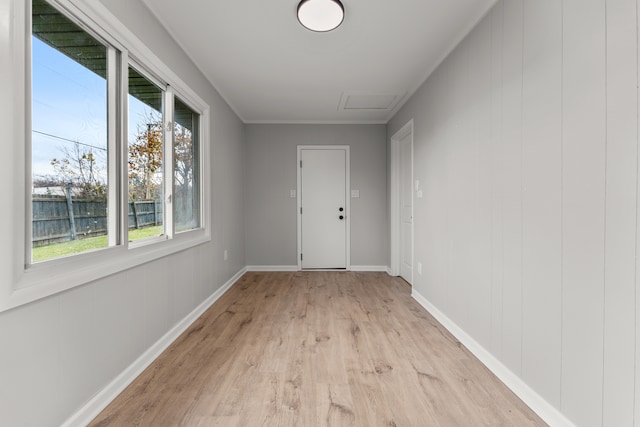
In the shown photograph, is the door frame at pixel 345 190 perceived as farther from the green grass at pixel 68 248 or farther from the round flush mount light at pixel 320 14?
the green grass at pixel 68 248

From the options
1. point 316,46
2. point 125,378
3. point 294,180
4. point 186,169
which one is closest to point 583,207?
point 316,46

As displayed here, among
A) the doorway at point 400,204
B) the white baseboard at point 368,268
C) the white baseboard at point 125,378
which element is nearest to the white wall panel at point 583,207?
the white baseboard at point 125,378

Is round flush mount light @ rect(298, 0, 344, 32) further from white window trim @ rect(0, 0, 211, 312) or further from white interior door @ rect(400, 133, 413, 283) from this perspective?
white interior door @ rect(400, 133, 413, 283)

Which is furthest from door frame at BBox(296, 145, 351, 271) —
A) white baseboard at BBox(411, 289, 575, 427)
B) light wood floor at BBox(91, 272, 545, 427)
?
white baseboard at BBox(411, 289, 575, 427)

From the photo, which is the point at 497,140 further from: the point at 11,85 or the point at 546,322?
the point at 11,85

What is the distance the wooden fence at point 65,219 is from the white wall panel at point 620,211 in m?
2.38

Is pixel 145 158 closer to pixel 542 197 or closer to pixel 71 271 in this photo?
pixel 71 271

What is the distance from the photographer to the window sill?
119cm

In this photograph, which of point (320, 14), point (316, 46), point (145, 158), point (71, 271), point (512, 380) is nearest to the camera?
point (71, 271)

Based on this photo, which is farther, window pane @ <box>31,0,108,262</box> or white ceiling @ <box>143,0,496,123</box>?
white ceiling @ <box>143,0,496,123</box>

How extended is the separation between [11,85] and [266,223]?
12.6 ft

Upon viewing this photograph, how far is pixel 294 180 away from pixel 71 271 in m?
3.66

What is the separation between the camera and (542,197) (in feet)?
5.16

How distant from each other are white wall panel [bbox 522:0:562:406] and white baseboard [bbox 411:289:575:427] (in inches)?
1.9
